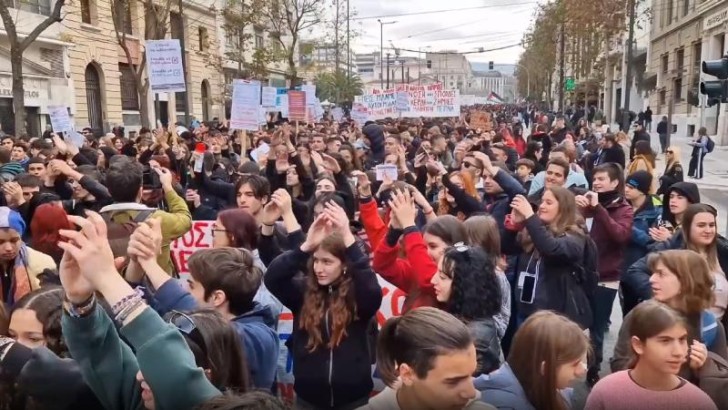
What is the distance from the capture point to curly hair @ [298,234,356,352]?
10.5 feet

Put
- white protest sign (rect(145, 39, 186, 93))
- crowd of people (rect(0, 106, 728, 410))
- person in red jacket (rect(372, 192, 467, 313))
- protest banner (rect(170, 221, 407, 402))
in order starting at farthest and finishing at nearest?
white protest sign (rect(145, 39, 186, 93))
protest banner (rect(170, 221, 407, 402))
person in red jacket (rect(372, 192, 467, 313))
crowd of people (rect(0, 106, 728, 410))

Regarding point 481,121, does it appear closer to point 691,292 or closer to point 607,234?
point 607,234

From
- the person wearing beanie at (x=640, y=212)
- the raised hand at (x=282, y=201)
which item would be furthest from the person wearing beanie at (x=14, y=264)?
the person wearing beanie at (x=640, y=212)

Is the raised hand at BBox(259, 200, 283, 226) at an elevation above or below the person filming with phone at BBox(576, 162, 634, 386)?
above

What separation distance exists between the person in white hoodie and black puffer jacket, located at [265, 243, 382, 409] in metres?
0.89

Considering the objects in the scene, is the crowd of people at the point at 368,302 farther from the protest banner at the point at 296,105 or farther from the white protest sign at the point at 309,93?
the white protest sign at the point at 309,93

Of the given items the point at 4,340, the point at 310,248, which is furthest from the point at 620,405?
the point at 4,340

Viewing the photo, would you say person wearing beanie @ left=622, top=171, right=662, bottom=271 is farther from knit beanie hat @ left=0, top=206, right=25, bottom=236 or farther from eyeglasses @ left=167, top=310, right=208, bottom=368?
knit beanie hat @ left=0, top=206, right=25, bottom=236

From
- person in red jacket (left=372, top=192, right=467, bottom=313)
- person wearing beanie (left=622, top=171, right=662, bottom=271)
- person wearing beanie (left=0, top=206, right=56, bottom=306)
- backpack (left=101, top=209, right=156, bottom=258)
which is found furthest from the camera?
person wearing beanie (left=622, top=171, right=662, bottom=271)

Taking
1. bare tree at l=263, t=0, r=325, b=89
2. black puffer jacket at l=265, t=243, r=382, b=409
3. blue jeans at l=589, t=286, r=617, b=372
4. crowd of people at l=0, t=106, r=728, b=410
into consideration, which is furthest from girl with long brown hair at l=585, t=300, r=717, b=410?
bare tree at l=263, t=0, r=325, b=89

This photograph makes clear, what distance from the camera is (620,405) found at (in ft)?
8.09

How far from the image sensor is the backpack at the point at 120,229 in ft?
12.3

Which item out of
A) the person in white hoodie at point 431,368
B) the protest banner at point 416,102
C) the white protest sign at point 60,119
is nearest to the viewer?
the person in white hoodie at point 431,368

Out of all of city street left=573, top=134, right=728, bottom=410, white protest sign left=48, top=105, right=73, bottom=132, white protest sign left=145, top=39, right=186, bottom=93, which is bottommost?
city street left=573, top=134, right=728, bottom=410
